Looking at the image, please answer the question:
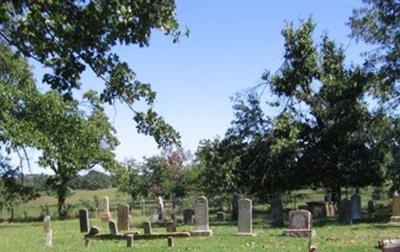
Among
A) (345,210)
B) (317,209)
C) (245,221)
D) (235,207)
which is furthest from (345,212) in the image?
(235,207)

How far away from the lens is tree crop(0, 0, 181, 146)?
5.82m

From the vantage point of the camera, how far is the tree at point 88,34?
5820mm

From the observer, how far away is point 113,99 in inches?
261

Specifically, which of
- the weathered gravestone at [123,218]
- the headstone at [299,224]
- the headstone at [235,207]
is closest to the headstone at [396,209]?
the headstone at [299,224]

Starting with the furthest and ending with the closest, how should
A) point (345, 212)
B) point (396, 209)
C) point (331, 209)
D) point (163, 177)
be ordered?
point (163, 177), point (331, 209), point (345, 212), point (396, 209)

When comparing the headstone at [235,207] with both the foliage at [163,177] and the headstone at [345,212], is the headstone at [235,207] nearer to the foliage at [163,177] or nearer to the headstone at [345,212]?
the headstone at [345,212]

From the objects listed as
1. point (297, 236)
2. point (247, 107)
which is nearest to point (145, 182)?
point (247, 107)

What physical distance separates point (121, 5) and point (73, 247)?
15.2m

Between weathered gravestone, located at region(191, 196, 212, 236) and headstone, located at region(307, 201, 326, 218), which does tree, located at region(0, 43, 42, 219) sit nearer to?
weathered gravestone, located at region(191, 196, 212, 236)

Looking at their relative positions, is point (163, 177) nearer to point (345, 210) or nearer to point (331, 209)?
point (331, 209)

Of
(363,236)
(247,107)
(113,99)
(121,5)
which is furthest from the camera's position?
(247,107)

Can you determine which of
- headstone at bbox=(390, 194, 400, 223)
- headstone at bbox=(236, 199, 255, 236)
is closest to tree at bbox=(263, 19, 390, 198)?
headstone at bbox=(390, 194, 400, 223)

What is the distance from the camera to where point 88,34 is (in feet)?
19.4

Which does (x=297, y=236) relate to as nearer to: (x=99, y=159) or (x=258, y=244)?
(x=258, y=244)
